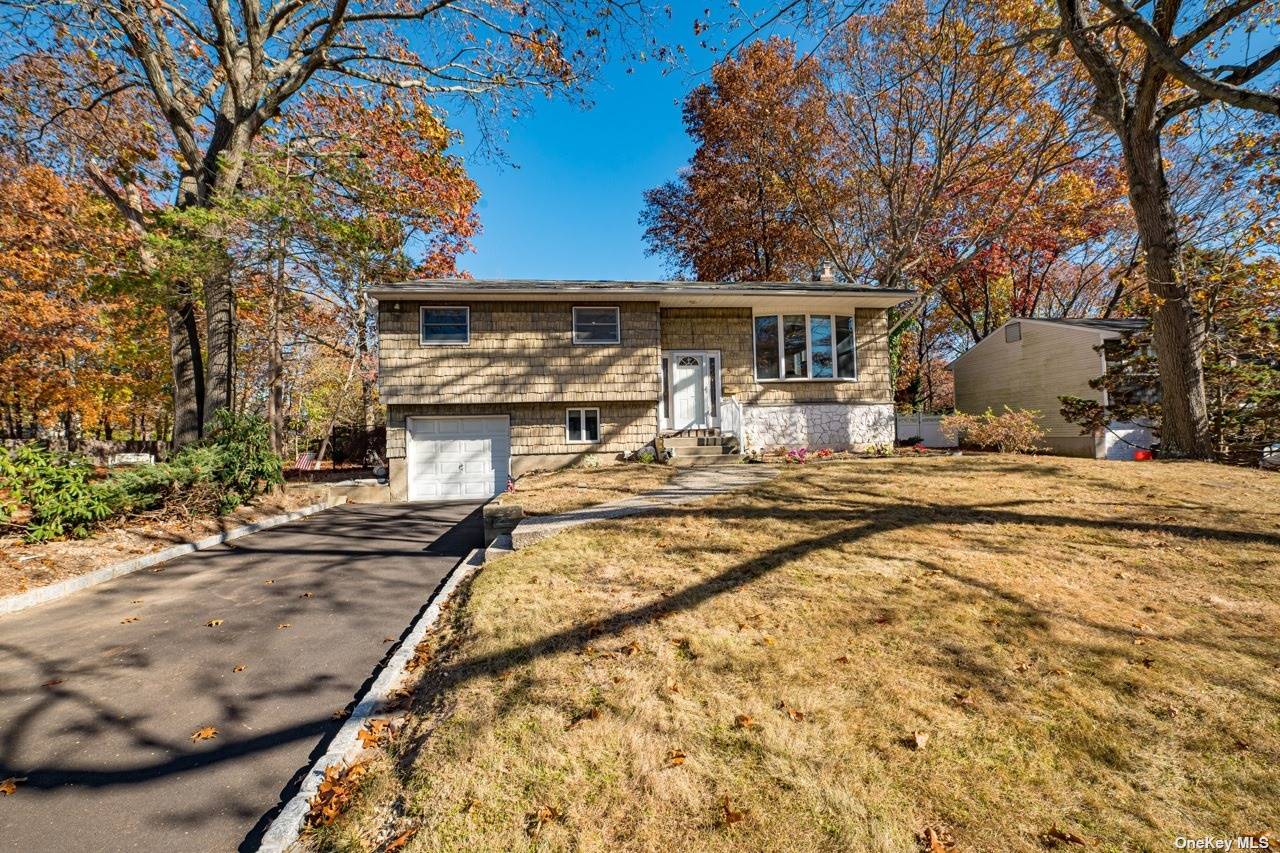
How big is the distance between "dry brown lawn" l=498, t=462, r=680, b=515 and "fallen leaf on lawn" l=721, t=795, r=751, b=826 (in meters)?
4.76

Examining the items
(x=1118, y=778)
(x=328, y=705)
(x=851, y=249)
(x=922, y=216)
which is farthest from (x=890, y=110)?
(x=328, y=705)

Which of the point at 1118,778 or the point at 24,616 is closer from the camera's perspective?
the point at 1118,778

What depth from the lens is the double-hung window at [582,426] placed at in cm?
1359

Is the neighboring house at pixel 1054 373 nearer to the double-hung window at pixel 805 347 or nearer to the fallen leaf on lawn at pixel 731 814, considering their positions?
the double-hung window at pixel 805 347

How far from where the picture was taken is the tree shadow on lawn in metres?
3.16

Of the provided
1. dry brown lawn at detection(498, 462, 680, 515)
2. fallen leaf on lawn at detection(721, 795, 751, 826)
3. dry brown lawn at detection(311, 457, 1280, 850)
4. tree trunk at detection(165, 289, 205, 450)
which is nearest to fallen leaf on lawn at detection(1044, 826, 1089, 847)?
dry brown lawn at detection(311, 457, 1280, 850)

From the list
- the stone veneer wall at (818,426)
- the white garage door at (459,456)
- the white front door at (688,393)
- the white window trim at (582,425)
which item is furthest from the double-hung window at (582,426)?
the stone veneer wall at (818,426)

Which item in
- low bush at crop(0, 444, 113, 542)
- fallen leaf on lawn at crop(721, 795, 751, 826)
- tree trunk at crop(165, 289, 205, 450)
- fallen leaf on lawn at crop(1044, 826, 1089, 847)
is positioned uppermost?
tree trunk at crop(165, 289, 205, 450)

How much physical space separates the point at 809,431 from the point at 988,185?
12.7 m

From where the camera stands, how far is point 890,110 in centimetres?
1666

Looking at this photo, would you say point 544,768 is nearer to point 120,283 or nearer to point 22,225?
point 120,283

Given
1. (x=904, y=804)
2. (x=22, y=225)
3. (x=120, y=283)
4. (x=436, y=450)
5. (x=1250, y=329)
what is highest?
(x=22, y=225)

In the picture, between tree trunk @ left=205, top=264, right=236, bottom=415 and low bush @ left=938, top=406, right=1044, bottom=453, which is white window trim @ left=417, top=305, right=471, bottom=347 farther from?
low bush @ left=938, top=406, right=1044, bottom=453

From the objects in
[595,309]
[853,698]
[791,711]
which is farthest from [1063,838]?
[595,309]
